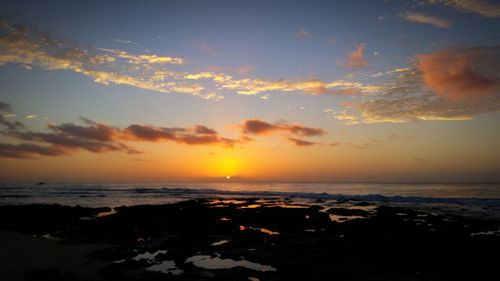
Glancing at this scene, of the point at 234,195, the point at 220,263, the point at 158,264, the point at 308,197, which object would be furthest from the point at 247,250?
the point at 234,195

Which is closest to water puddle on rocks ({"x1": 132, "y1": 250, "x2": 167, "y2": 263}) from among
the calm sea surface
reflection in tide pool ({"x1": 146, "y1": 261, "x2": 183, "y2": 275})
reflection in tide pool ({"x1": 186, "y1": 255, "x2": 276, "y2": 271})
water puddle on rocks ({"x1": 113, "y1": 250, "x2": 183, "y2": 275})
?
water puddle on rocks ({"x1": 113, "y1": 250, "x2": 183, "y2": 275})

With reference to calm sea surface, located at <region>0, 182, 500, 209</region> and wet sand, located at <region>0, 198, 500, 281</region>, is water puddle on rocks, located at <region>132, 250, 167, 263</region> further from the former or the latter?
calm sea surface, located at <region>0, 182, 500, 209</region>

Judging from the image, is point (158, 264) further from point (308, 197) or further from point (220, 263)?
point (308, 197)

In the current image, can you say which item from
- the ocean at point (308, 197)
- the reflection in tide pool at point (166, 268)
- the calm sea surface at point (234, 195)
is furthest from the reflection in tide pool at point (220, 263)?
the calm sea surface at point (234, 195)

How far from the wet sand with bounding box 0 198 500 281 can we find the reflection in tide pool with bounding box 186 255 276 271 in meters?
0.04

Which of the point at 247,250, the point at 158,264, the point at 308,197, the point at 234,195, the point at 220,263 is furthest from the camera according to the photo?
the point at 234,195

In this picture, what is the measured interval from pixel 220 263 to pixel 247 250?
257 centimetres

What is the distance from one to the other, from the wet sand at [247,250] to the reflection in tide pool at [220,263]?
40 mm

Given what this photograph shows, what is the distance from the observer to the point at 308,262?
13.6 m

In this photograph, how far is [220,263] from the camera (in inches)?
538

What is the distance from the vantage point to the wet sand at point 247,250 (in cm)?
1196

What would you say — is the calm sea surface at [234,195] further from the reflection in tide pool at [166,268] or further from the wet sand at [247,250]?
the reflection in tide pool at [166,268]

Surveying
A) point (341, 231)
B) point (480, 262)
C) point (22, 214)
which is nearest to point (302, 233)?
point (341, 231)

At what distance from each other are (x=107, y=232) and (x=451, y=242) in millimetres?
19914
